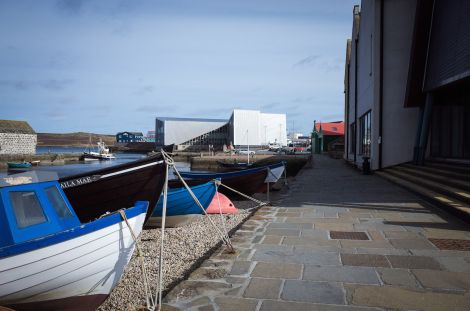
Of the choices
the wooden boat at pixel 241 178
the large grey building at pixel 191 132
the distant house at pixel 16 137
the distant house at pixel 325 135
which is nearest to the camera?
the wooden boat at pixel 241 178

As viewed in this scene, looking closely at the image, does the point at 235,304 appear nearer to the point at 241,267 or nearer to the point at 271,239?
the point at 241,267

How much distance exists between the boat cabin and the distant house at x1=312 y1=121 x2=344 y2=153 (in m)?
54.5

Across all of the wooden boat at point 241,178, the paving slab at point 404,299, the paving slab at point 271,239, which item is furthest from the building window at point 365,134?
the paving slab at point 404,299

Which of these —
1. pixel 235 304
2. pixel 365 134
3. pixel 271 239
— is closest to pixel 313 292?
pixel 235 304

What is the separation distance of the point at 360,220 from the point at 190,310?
5.57 m

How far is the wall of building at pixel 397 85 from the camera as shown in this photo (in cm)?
1877

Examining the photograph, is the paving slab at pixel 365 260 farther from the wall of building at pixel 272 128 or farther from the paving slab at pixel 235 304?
the wall of building at pixel 272 128

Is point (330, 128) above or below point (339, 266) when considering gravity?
above

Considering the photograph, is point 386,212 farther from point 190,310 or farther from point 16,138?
point 16,138

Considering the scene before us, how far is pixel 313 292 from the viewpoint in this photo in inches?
170

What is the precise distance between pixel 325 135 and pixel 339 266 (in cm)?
5568

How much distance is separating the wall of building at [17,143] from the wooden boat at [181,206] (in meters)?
66.4

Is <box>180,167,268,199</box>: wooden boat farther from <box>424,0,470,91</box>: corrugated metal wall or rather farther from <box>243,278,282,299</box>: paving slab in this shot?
<box>243,278,282,299</box>: paving slab

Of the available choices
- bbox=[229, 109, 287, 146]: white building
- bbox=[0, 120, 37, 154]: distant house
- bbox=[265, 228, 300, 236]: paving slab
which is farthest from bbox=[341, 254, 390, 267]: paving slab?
bbox=[229, 109, 287, 146]: white building
